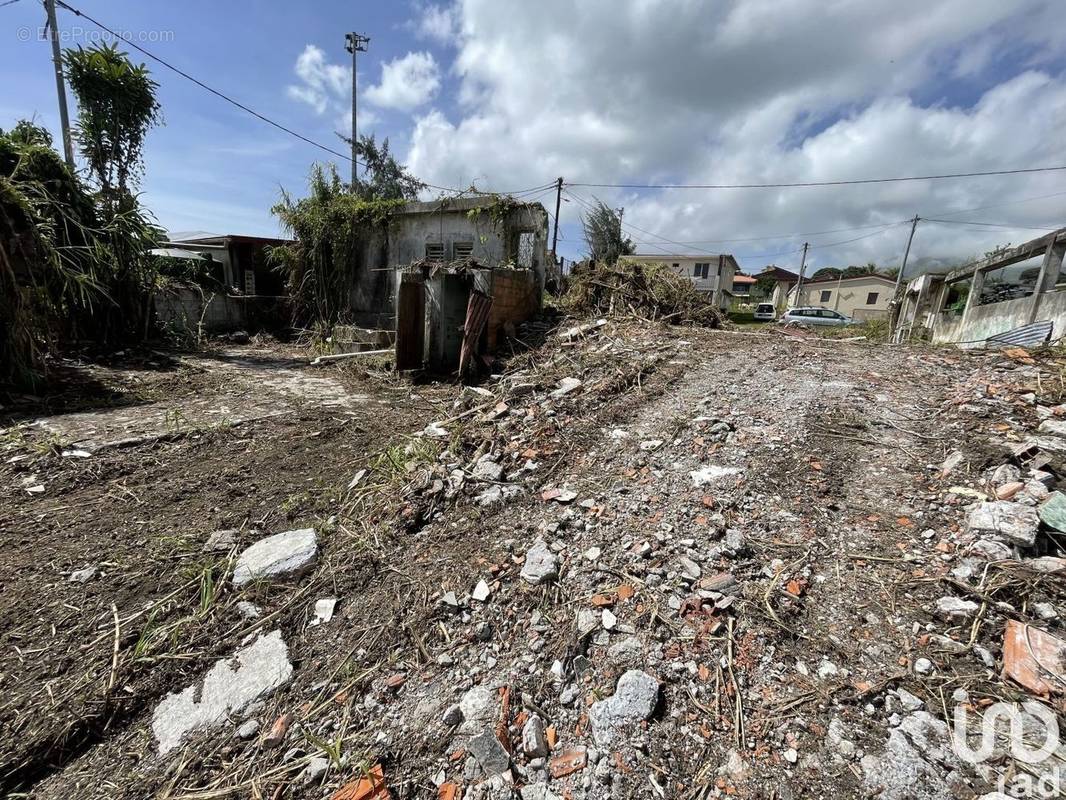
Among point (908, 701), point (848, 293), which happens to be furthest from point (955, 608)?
point (848, 293)

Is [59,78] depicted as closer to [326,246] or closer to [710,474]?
[326,246]

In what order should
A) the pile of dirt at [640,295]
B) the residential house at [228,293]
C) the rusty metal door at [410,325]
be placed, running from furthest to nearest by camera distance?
the residential house at [228,293] → the pile of dirt at [640,295] → the rusty metal door at [410,325]

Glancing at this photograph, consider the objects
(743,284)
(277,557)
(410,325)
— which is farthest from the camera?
(743,284)

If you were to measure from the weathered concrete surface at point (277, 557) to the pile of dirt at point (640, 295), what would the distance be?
5546 millimetres

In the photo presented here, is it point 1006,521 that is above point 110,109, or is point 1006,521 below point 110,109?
below

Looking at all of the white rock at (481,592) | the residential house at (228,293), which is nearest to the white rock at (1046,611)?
the white rock at (481,592)

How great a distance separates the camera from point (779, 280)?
137 ft

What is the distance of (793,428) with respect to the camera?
3.03 m

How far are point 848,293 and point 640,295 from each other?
3200 centimetres

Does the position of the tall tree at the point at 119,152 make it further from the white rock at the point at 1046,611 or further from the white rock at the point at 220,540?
the white rock at the point at 1046,611

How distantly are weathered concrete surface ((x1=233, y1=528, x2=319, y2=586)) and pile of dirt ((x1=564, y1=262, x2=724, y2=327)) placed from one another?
555 cm

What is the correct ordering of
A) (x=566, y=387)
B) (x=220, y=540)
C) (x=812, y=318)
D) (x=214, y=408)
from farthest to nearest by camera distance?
(x=812, y=318)
(x=214, y=408)
(x=566, y=387)
(x=220, y=540)

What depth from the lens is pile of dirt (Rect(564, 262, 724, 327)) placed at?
7.11 m

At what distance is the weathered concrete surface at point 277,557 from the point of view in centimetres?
223
